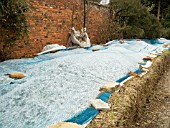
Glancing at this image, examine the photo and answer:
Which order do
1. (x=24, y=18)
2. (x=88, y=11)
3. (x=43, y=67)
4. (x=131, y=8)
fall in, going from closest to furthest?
(x=43, y=67), (x=24, y=18), (x=88, y=11), (x=131, y=8)

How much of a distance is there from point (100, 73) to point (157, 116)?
939 millimetres

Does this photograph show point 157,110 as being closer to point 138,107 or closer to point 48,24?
point 138,107

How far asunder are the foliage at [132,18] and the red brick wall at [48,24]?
1427 millimetres

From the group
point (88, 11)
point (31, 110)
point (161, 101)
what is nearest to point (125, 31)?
point (88, 11)

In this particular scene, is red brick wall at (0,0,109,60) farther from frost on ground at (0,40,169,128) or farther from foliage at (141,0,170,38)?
foliage at (141,0,170,38)

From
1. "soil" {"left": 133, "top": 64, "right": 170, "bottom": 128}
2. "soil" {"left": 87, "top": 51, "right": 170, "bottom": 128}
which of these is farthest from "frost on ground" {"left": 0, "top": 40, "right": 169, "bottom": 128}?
"soil" {"left": 133, "top": 64, "right": 170, "bottom": 128}

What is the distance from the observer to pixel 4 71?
2.65 metres

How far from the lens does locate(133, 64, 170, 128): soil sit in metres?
2.26

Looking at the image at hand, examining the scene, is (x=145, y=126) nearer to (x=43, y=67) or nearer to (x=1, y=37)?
(x=43, y=67)

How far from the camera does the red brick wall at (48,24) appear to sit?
4.02 meters

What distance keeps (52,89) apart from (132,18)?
656 cm

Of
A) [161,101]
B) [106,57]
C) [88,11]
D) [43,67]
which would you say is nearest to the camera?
[43,67]

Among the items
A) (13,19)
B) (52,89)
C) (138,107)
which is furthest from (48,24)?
(138,107)

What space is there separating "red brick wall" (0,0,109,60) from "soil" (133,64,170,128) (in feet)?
8.85
